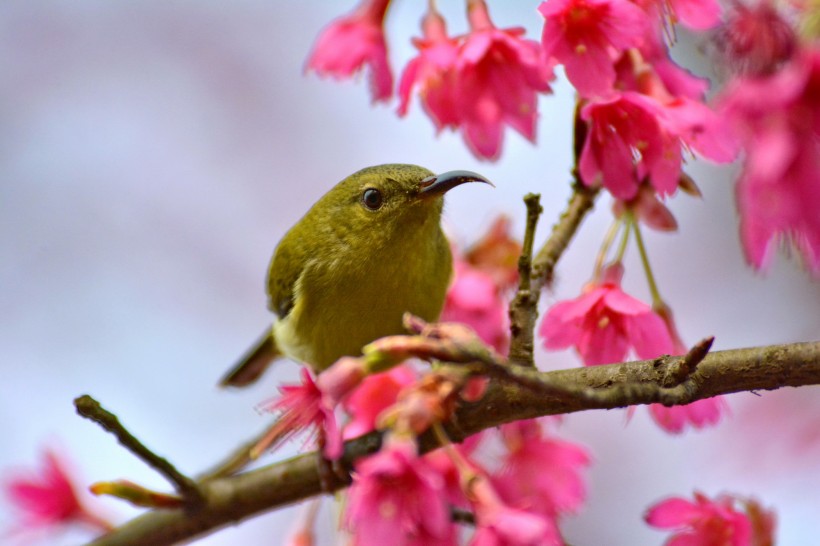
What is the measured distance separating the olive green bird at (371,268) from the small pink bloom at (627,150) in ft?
2.56

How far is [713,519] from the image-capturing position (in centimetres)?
193

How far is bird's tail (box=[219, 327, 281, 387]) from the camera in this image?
11.9 ft

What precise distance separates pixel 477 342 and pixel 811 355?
577 mm

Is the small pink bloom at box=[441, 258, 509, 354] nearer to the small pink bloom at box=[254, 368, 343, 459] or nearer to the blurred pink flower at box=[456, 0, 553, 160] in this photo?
the blurred pink flower at box=[456, 0, 553, 160]

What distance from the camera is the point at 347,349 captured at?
2.96 meters

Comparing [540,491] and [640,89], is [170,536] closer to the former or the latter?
[540,491]

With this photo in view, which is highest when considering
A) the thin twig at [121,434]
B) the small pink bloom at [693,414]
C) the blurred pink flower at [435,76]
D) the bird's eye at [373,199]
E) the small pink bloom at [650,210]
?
the bird's eye at [373,199]

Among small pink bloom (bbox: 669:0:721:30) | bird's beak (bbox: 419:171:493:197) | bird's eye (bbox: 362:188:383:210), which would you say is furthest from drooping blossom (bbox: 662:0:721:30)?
bird's eye (bbox: 362:188:383:210)

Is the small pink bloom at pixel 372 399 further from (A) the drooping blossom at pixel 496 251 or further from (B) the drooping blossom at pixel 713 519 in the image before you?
(B) the drooping blossom at pixel 713 519

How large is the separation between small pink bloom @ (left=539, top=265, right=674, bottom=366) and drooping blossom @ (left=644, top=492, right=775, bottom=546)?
1.06ft

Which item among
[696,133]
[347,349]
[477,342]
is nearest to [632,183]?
[696,133]

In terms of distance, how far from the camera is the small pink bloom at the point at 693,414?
205 centimetres

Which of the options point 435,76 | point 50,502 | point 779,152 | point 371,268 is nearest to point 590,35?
point 435,76

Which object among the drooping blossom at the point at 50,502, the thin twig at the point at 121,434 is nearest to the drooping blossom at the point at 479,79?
the thin twig at the point at 121,434
